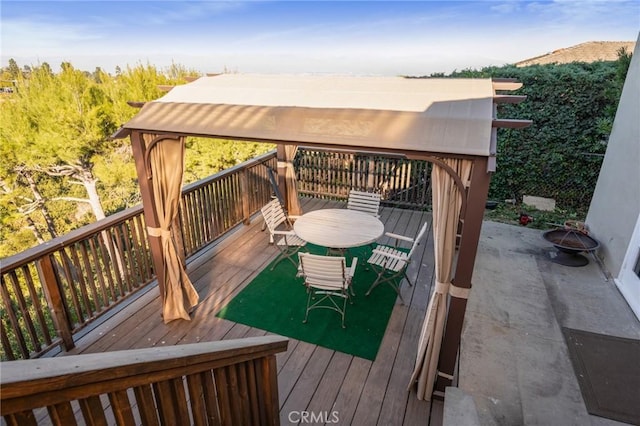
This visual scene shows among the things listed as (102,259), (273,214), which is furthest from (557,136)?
(102,259)

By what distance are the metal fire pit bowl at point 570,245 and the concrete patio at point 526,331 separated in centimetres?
15

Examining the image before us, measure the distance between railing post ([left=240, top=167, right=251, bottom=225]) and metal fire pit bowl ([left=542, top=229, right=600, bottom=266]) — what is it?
16.1ft

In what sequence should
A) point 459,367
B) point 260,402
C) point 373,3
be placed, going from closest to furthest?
point 260,402 → point 459,367 → point 373,3

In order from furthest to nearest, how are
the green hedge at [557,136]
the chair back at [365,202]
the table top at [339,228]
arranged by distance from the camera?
the green hedge at [557,136]
the chair back at [365,202]
the table top at [339,228]

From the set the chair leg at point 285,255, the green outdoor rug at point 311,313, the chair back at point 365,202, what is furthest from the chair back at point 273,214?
the chair back at point 365,202

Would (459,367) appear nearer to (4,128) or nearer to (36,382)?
(36,382)

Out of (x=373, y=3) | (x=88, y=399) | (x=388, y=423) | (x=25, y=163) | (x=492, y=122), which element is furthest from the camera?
(x=25, y=163)

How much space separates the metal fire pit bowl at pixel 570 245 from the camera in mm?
5098

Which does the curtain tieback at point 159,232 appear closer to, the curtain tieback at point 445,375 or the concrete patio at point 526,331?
the curtain tieback at point 445,375

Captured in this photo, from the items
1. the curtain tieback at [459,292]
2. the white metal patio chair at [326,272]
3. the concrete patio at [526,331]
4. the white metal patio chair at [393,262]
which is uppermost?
the curtain tieback at [459,292]

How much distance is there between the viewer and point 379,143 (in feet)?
8.21

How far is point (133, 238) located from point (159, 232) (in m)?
0.44

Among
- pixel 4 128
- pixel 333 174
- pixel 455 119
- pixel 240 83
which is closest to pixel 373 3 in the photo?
pixel 333 174

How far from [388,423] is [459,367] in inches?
41.0
